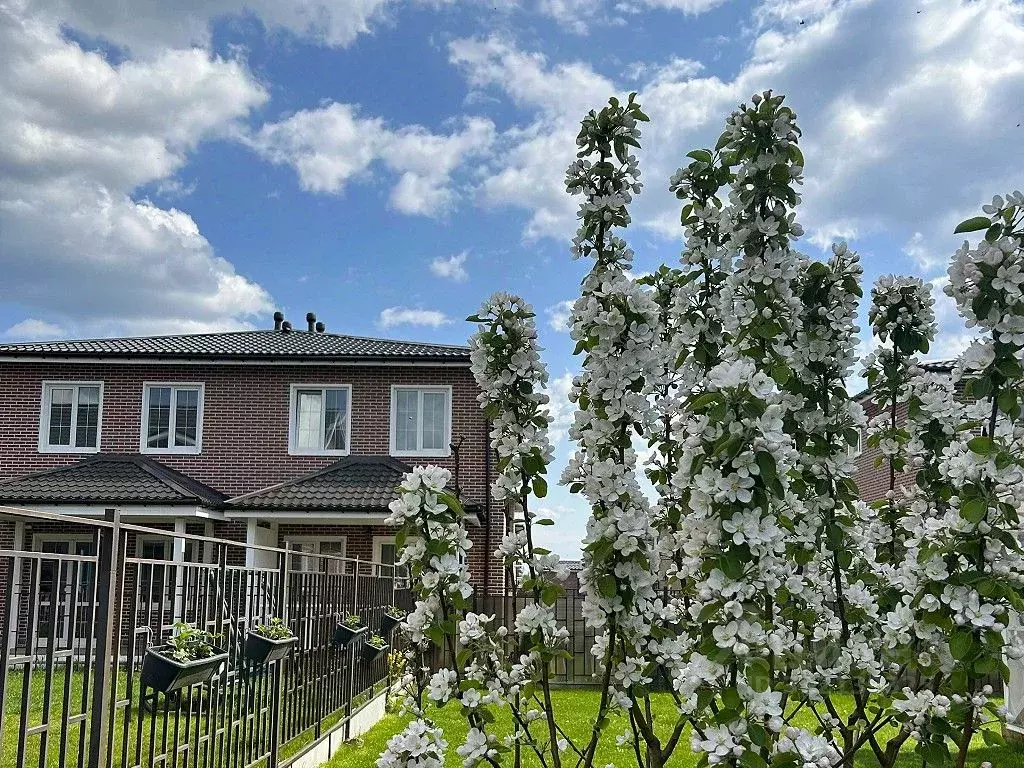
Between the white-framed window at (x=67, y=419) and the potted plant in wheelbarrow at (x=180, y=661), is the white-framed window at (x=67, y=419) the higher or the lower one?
the higher one

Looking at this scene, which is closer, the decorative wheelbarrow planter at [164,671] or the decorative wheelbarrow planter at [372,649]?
the decorative wheelbarrow planter at [164,671]

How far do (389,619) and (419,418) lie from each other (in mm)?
5934

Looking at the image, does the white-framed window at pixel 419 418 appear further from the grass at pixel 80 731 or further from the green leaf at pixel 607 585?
the green leaf at pixel 607 585

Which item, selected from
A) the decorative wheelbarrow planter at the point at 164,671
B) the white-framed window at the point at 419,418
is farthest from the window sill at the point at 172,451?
the decorative wheelbarrow planter at the point at 164,671

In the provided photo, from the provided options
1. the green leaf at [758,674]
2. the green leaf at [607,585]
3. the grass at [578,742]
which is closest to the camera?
the green leaf at [758,674]

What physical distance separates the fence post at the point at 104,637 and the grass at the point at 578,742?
333 cm

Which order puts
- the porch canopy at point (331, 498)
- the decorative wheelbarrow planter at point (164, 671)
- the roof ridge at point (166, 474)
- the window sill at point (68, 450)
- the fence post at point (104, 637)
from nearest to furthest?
the fence post at point (104, 637), the decorative wheelbarrow planter at point (164, 671), the porch canopy at point (331, 498), the roof ridge at point (166, 474), the window sill at point (68, 450)

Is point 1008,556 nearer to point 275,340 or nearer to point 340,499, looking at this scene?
point 340,499

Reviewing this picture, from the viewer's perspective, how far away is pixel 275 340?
62.4ft

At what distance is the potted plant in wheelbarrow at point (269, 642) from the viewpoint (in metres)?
5.78

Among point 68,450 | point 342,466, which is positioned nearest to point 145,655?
point 342,466

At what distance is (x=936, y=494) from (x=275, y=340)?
1646cm

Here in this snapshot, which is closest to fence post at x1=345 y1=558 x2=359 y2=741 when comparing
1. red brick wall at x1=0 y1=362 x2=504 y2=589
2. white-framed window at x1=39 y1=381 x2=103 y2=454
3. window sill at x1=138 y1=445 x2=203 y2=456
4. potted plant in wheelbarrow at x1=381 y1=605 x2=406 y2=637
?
potted plant in wheelbarrow at x1=381 y1=605 x2=406 y2=637

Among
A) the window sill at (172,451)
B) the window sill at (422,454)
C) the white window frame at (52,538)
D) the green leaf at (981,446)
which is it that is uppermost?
the window sill at (172,451)
